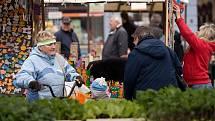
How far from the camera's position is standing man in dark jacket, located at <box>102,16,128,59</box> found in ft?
46.6

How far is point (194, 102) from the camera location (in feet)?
21.3

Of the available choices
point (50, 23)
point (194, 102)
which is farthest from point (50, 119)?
point (50, 23)

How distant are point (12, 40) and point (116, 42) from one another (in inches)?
154

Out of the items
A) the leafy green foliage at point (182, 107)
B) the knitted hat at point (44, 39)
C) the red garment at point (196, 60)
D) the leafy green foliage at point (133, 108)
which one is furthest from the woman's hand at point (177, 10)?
the leafy green foliage at point (182, 107)

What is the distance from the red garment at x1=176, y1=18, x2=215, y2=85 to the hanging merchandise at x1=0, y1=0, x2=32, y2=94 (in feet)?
8.42

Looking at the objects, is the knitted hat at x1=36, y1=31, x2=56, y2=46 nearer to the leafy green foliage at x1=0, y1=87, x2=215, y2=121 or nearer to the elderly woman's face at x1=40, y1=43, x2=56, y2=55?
the elderly woman's face at x1=40, y1=43, x2=56, y2=55

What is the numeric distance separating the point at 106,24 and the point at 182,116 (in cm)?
1486

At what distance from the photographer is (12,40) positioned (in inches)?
424

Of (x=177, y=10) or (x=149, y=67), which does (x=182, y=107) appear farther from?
(x=177, y=10)

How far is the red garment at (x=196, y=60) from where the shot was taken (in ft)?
30.6

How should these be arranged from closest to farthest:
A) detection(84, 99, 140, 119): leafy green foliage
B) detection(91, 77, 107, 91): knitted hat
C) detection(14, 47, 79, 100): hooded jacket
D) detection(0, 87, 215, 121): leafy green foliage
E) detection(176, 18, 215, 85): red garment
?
detection(0, 87, 215, 121): leafy green foliage < detection(84, 99, 140, 119): leafy green foliage < detection(14, 47, 79, 100): hooded jacket < detection(176, 18, 215, 85): red garment < detection(91, 77, 107, 91): knitted hat

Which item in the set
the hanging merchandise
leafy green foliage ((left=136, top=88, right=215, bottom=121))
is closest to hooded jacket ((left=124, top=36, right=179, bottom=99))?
leafy green foliage ((left=136, top=88, right=215, bottom=121))

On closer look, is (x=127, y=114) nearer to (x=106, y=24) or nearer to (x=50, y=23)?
(x=50, y=23)

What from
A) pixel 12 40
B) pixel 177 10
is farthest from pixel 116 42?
pixel 177 10
